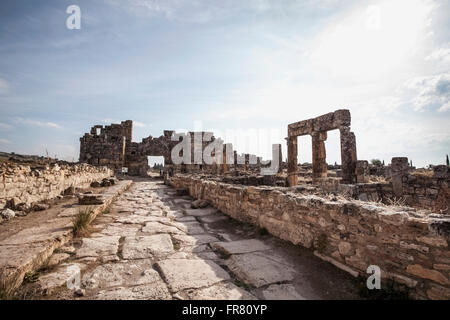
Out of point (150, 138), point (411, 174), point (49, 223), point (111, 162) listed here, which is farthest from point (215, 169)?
point (49, 223)

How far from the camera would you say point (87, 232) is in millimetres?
3789

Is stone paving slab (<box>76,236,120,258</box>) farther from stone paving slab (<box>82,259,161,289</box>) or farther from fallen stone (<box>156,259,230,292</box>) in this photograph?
fallen stone (<box>156,259,230,292</box>)

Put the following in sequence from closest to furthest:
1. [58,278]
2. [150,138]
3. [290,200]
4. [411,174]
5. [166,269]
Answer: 1. [58,278]
2. [166,269]
3. [290,200]
4. [411,174]
5. [150,138]

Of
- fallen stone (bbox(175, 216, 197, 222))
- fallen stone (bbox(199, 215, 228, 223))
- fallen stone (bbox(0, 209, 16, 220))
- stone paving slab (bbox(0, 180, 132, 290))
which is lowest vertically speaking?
fallen stone (bbox(199, 215, 228, 223))

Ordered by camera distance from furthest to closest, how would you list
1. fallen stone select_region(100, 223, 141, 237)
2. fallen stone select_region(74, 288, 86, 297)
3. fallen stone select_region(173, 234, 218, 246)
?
1. fallen stone select_region(100, 223, 141, 237)
2. fallen stone select_region(173, 234, 218, 246)
3. fallen stone select_region(74, 288, 86, 297)

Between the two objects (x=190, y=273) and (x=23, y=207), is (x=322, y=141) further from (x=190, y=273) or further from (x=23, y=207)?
(x=23, y=207)

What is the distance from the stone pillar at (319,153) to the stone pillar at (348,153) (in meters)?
1.23

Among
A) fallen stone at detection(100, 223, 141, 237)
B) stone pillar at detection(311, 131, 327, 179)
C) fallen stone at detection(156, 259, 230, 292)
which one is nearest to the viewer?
fallen stone at detection(156, 259, 230, 292)

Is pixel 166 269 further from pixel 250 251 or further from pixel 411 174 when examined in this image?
pixel 411 174

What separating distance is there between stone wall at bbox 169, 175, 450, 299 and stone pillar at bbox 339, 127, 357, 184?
6850 mm

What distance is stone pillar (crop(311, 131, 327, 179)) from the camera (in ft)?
35.6

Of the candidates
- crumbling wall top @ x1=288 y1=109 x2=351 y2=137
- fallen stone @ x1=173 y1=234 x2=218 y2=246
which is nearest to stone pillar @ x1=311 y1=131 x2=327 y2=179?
crumbling wall top @ x1=288 y1=109 x2=351 y2=137

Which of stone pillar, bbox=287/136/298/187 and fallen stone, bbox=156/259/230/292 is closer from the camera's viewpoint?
fallen stone, bbox=156/259/230/292

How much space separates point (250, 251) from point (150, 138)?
2333 cm
